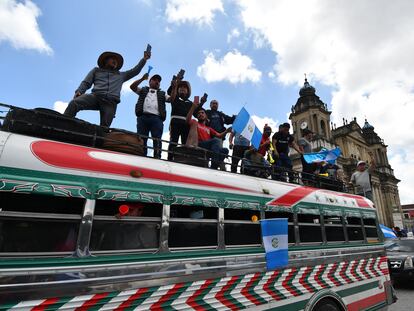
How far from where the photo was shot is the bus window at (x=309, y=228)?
16.0 ft

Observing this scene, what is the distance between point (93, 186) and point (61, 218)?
388 mm

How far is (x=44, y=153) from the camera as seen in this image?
274 centimetres

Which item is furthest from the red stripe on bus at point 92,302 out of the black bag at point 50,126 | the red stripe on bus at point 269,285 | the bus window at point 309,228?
the bus window at point 309,228

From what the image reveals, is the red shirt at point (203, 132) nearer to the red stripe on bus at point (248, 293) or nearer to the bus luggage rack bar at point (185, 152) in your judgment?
the bus luggage rack bar at point (185, 152)

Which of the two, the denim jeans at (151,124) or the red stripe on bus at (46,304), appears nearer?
the red stripe on bus at (46,304)

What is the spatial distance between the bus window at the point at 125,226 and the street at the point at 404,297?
306 inches

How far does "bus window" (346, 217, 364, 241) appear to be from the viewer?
5984 mm

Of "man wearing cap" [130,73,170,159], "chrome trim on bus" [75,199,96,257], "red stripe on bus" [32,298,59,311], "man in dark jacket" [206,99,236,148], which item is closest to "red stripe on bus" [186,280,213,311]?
"chrome trim on bus" [75,199,96,257]

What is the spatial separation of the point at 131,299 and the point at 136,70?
368cm

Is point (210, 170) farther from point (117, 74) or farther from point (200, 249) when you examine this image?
point (117, 74)

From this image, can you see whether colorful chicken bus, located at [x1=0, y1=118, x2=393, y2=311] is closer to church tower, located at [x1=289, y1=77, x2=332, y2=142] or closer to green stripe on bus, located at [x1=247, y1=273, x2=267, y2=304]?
green stripe on bus, located at [x1=247, y1=273, x2=267, y2=304]

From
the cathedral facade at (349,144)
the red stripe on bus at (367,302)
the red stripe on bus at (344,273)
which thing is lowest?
the red stripe on bus at (367,302)

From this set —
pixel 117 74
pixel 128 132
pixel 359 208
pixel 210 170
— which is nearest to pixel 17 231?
pixel 128 132

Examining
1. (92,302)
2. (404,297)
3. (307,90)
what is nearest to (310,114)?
(307,90)
